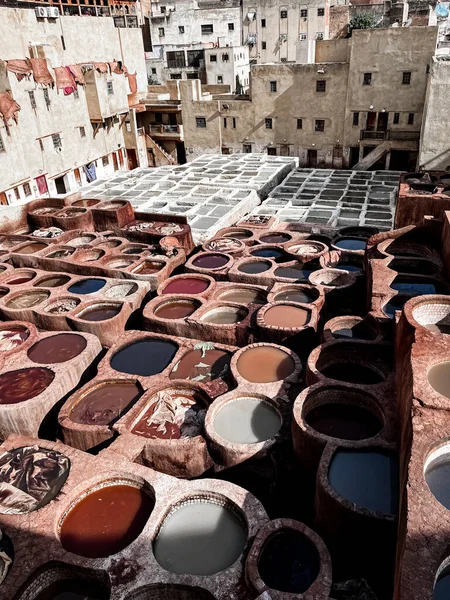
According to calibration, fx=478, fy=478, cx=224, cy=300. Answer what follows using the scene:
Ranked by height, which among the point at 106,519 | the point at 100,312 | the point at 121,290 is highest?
the point at 121,290

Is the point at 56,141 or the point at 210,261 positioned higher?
the point at 56,141

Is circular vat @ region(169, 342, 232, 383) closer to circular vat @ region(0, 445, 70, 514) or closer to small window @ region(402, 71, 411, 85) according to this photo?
circular vat @ region(0, 445, 70, 514)

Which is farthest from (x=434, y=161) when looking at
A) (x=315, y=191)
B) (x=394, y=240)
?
(x=394, y=240)

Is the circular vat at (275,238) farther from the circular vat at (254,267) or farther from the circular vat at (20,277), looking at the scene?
the circular vat at (20,277)

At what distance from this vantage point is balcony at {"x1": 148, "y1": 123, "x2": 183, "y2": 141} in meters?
45.7

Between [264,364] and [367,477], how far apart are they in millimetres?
4823

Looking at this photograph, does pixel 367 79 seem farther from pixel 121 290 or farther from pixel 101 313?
pixel 101 313

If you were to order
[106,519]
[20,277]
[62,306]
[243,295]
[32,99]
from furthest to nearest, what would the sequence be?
[32,99] → [20,277] → [243,295] → [62,306] → [106,519]

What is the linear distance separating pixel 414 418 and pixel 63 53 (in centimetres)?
3862

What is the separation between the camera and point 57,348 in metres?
15.8

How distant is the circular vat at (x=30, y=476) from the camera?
10.3 m

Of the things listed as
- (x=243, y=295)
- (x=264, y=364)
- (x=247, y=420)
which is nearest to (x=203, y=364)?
(x=264, y=364)

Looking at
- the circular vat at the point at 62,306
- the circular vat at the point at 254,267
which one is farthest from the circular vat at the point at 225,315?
the circular vat at the point at 62,306

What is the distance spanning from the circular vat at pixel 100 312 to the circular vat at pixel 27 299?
7.73 ft
